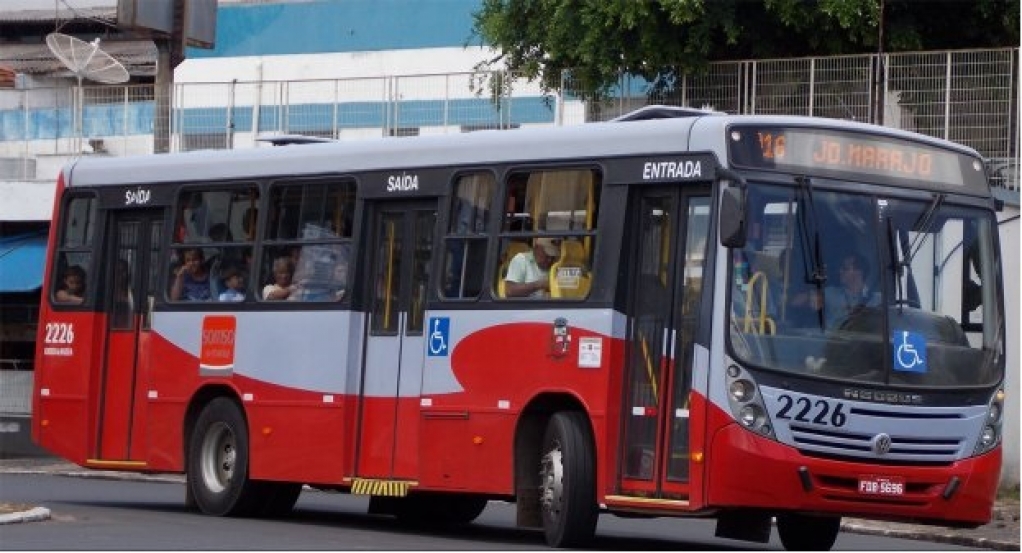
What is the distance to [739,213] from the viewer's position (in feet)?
47.2

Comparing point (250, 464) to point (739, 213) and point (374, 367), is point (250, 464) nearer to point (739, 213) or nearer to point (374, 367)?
point (374, 367)

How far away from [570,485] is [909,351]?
2.63 meters

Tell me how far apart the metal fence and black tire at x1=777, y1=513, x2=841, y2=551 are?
10305 mm

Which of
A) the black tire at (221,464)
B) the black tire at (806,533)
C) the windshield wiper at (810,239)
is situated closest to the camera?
the windshield wiper at (810,239)

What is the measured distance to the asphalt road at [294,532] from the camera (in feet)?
50.7

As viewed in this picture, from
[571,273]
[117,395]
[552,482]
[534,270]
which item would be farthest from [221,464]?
[571,273]

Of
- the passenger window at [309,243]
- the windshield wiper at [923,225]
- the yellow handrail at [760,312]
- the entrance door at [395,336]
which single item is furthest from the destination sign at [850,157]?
the passenger window at [309,243]

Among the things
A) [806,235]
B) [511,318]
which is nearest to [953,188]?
[806,235]

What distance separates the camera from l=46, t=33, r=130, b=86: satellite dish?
3359 cm

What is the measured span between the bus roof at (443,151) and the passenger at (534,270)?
2.31 ft

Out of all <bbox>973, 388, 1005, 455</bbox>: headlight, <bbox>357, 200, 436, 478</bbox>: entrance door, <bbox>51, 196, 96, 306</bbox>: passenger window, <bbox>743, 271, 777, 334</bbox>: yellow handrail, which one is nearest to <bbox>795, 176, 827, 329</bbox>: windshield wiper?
<bbox>743, 271, 777, 334</bbox>: yellow handrail

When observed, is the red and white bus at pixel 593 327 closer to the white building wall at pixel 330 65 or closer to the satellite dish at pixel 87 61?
the satellite dish at pixel 87 61

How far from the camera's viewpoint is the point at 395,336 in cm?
1773

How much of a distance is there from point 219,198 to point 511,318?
14.7ft
